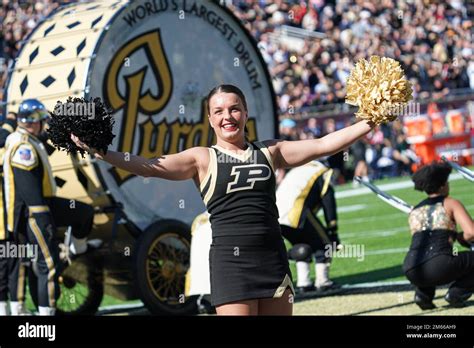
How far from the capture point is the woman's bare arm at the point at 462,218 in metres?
7.61

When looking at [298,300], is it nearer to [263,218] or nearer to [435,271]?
[435,271]

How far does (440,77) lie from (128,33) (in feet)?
53.3

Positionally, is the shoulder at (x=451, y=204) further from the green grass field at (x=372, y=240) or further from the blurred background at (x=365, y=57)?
the blurred background at (x=365, y=57)

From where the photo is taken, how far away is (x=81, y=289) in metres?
9.70

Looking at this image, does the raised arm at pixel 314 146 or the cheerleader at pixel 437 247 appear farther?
the cheerleader at pixel 437 247

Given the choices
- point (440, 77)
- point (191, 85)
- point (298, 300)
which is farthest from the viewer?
point (440, 77)

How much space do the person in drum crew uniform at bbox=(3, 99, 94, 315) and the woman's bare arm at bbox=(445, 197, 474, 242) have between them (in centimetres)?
305

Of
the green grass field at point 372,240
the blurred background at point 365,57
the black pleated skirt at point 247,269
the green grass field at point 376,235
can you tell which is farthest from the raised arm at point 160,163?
the blurred background at point 365,57

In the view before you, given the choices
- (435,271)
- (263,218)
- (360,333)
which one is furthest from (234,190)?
(435,271)

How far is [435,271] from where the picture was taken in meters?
7.87

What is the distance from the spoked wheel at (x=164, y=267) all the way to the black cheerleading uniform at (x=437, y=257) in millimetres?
2164

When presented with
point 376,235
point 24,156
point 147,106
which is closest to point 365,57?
point 376,235

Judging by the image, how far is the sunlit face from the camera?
5102 millimetres

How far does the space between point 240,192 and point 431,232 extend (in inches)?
125
